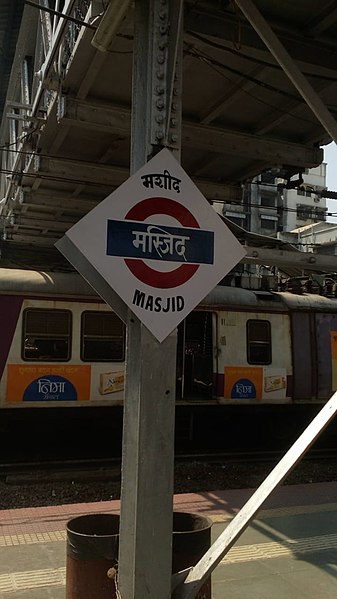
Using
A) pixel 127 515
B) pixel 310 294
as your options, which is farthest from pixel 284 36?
pixel 310 294

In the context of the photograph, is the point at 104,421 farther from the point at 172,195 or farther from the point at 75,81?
the point at 172,195

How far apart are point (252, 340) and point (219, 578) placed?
728 cm

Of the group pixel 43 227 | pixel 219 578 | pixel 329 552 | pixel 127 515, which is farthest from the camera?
pixel 43 227

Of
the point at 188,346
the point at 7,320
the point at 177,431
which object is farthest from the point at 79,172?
the point at 177,431

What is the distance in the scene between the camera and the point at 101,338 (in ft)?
33.8

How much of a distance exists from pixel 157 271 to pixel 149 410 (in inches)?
29.3

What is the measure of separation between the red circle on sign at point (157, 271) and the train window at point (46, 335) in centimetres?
695

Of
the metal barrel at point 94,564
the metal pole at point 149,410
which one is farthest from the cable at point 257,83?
the metal barrel at point 94,564

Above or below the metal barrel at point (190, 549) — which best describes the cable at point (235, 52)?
above

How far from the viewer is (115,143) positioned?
29.4 feet

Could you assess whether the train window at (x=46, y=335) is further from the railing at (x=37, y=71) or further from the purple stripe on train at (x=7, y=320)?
the railing at (x=37, y=71)

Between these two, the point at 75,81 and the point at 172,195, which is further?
the point at 75,81

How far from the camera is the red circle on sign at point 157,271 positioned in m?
3.08

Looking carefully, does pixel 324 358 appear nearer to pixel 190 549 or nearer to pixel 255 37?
pixel 255 37
